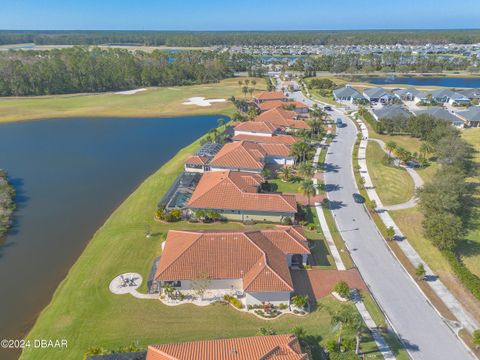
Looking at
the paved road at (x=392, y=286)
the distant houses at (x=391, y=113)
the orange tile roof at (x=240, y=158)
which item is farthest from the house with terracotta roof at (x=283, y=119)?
the paved road at (x=392, y=286)

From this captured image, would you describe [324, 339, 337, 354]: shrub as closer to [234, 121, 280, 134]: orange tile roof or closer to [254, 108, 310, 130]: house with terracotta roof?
[234, 121, 280, 134]: orange tile roof

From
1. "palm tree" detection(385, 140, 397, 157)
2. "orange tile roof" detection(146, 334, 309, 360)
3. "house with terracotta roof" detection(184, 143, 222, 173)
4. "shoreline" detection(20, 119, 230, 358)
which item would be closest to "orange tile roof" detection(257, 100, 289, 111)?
"shoreline" detection(20, 119, 230, 358)

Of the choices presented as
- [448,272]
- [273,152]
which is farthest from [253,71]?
[448,272]

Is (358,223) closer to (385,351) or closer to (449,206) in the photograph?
(449,206)

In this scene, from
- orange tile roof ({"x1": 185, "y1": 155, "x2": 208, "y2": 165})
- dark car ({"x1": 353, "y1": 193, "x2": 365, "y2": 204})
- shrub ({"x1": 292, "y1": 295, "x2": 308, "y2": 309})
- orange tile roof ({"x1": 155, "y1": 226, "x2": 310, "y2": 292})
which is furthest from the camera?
orange tile roof ({"x1": 185, "y1": 155, "x2": 208, "y2": 165})

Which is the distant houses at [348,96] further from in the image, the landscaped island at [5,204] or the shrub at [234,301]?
Result: the landscaped island at [5,204]
